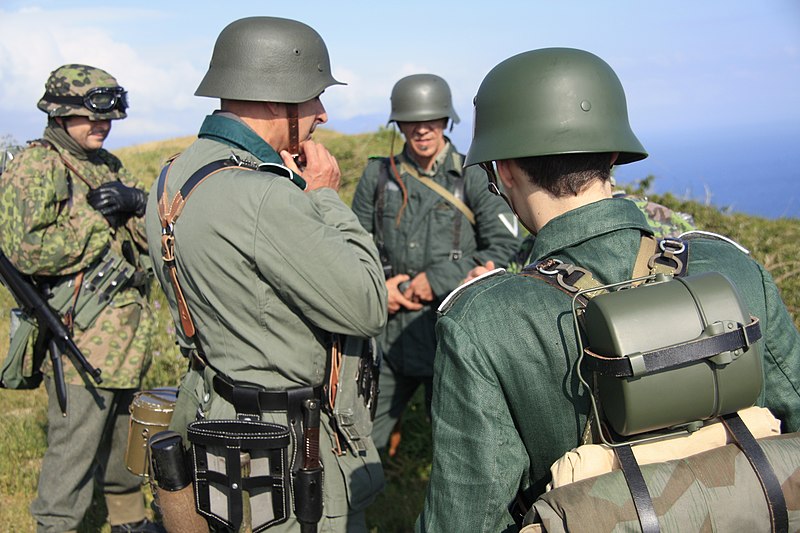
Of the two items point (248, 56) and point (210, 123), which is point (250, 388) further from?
point (248, 56)

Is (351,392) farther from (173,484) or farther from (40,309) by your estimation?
(40,309)

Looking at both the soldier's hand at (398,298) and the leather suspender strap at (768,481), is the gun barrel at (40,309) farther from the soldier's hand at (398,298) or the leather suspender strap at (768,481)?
the leather suspender strap at (768,481)

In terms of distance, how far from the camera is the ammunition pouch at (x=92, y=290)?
14.1ft

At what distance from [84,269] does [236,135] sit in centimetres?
198

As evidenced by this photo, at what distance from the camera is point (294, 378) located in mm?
2781

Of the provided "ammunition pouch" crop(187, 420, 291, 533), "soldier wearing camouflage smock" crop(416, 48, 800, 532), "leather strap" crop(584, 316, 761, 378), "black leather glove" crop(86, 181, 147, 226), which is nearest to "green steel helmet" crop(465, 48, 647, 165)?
"soldier wearing camouflage smock" crop(416, 48, 800, 532)

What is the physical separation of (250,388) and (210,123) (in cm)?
111

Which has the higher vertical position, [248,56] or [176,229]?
[248,56]

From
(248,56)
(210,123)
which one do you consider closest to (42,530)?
(210,123)

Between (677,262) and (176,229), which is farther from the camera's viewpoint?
(176,229)

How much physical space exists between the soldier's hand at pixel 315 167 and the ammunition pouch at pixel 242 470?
1.01 m

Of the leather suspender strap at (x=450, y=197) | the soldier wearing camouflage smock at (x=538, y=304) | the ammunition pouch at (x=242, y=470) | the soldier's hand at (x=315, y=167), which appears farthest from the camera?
the leather suspender strap at (x=450, y=197)

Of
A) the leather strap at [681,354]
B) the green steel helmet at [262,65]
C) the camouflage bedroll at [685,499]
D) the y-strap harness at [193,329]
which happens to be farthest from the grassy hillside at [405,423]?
the leather strap at [681,354]

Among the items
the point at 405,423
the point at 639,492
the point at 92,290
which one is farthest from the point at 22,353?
the point at 639,492
